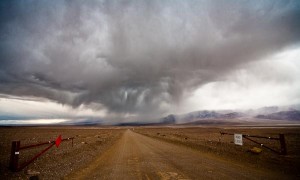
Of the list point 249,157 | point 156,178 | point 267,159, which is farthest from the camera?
point 249,157

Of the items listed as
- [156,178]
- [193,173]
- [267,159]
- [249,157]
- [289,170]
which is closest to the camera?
[156,178]

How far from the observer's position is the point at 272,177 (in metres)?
10.1

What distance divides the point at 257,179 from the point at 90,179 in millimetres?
8217

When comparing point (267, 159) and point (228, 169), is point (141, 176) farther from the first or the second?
point (267, 159)


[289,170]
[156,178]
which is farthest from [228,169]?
[156,178]

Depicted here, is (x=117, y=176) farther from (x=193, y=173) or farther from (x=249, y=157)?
(x=249, y=157)

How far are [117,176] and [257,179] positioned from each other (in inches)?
273

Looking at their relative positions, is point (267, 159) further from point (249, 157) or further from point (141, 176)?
point (141, 176)

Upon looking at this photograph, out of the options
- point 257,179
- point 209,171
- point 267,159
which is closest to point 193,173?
point 209,171

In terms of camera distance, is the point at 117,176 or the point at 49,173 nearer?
the point at 117,176

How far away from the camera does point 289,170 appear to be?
11578 millimetres

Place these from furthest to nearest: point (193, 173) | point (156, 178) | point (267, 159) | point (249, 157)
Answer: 1. point (249, 157)
2. point (267, 159)
3. point (193, 173)
4. point (156, 178)

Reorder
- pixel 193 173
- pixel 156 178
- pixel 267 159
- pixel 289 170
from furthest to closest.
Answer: pixel 267 159 → pixel 289 170 → pixel 193 173 → pixel 156 178

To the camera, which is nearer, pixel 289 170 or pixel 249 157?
pixel 289 170
